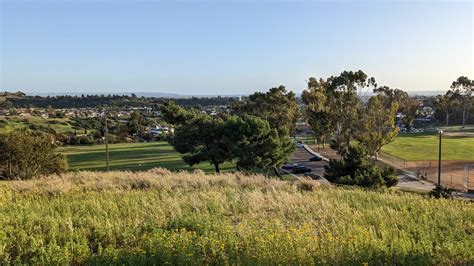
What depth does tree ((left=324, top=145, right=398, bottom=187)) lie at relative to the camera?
25.0 metres

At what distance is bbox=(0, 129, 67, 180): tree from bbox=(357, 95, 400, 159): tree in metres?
26.9

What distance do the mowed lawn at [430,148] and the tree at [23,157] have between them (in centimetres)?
4062

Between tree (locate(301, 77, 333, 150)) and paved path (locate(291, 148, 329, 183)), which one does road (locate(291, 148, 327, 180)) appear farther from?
tree (locate(301, 77, 333, 150))

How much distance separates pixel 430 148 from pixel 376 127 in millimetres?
24824

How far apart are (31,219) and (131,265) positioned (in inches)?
135

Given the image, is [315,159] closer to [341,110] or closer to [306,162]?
[306,162]

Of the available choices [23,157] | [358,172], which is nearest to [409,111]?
[358,172]

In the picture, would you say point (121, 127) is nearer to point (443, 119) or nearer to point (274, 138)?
point (274, 138)

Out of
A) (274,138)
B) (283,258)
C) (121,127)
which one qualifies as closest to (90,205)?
(283,258)

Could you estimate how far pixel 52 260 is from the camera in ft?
18.2

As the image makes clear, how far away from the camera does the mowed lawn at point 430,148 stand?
5231cm

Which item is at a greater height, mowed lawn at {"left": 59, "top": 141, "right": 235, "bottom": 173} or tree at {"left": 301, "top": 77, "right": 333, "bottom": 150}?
tree at {"left": 301, "top": 77, "right": 333, "bottom": 150}

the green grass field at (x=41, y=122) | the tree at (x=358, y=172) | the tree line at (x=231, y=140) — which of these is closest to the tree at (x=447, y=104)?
the tree line at (x=231, y=140)

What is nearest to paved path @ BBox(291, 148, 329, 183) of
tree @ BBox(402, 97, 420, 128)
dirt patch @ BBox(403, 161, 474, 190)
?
dirt patch @ BBox(403, 161, 474, 190)
